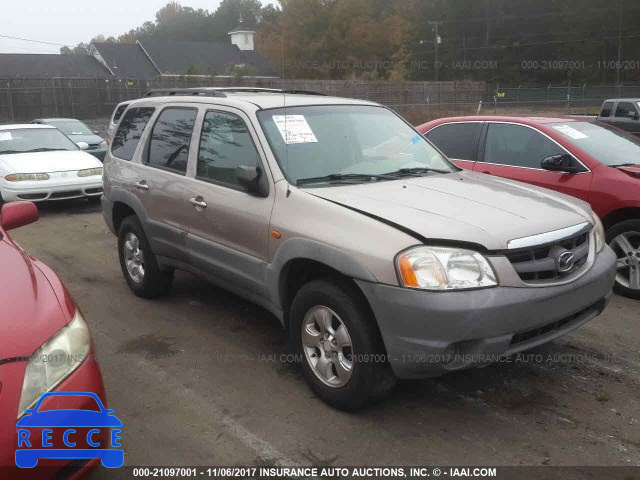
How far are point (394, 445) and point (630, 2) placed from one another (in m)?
60.7

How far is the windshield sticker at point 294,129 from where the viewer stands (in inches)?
158

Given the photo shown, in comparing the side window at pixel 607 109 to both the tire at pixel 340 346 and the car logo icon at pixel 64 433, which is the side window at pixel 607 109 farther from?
the car logo icon at pixel 64 433

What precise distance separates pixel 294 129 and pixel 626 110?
46.7 feet

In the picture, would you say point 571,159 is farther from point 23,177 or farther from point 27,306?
point 23,177

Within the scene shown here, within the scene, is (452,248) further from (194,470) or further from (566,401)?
(194,470)

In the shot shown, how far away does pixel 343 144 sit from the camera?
4156 millimetres

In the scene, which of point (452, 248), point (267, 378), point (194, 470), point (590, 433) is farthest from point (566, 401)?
point (194, 470)

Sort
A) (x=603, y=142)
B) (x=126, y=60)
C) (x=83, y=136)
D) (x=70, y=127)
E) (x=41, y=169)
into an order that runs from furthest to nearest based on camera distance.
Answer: (x=126, y=60) < (x=70, y=127) < (x=83, y=136) < (x=41, y=169) < (x=603, y=142)

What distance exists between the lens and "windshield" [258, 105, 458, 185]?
154 inches

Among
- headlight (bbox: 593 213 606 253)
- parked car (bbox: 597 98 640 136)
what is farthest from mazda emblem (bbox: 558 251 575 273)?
parked car (bbox: 597 98 640 136)

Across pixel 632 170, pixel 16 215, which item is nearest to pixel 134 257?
pixel 16 215

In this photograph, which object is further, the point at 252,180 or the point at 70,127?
the point at 70,127

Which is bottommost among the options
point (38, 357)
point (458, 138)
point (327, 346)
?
point (327, 346)

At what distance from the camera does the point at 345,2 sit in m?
59.0
